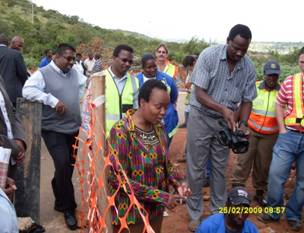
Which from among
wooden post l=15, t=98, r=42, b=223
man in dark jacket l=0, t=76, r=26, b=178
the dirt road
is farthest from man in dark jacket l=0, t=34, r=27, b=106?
man in dark jacket l=0, t=76, r=26, b=178

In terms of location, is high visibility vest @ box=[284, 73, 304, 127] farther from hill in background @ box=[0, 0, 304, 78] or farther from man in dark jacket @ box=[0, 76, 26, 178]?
hill in background @ box=[0, 0, 304, 78]

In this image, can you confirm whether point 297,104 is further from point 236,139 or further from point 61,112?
point 61,112

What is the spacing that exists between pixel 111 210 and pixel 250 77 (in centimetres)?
208

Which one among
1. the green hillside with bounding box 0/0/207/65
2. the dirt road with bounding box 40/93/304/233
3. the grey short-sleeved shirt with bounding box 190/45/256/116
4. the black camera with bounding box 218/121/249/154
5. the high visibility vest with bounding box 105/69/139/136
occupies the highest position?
the green hillside with bounding box 0/0/207/65

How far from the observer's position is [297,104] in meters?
4.12

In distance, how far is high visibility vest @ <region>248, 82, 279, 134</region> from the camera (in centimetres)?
464

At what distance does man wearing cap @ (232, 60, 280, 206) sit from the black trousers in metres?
1.97

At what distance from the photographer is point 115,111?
3.93 m

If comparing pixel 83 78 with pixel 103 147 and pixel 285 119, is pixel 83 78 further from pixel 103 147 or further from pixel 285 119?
pixel 285 119

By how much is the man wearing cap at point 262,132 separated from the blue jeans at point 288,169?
0.42m

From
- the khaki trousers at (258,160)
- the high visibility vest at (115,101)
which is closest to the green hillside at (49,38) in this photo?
the khaki trousers at (258,160)

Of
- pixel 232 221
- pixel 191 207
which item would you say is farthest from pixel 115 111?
pixel 232 221

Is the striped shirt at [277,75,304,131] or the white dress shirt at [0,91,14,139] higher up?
the striped shirt at [277,75,304,131]

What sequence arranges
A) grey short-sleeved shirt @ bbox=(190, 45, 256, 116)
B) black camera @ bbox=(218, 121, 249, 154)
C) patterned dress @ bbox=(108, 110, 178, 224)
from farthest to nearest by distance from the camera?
grey short-sleeved shirt @ bbox=(190, 45, 256, 116)
black camera @ bbox=(218, 121, 249, 154)
patterned dress @ bbox=(108, 110, 178, 224)
